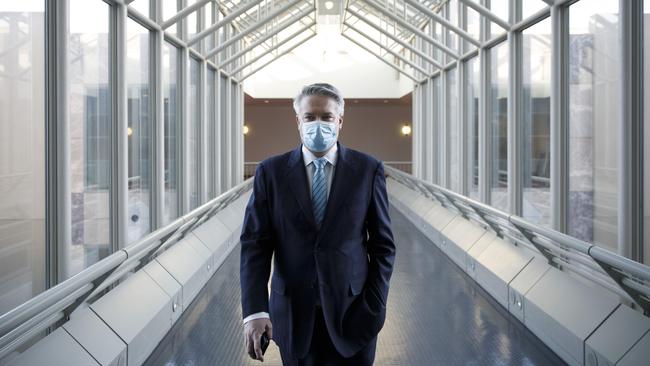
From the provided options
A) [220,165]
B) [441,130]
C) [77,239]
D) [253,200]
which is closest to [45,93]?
[77,239]

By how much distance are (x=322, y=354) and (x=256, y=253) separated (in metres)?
0.46

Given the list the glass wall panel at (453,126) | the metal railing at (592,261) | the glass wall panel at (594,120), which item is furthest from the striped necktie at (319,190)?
the glass wall panel at (453,126)

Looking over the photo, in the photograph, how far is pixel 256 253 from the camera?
259cm

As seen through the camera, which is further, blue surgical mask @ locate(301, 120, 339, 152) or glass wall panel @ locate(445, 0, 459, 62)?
glass wall panel @ locate(445, 0, 459, 62)

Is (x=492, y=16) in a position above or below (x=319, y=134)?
above

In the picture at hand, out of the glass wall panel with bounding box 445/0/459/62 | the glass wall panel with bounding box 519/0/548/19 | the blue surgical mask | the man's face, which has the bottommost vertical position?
the blue surgical mask

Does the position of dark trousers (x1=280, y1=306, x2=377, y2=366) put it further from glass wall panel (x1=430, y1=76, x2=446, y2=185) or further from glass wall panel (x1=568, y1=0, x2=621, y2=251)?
glass wall panel (x1=430, y1=76, x2=446, y2=185)

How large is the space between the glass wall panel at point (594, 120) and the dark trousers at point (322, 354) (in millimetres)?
3615

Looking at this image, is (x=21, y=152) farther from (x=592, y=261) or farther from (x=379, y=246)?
(x=592, y=261)

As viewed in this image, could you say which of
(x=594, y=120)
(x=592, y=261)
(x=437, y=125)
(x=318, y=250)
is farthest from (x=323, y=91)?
(x=437, y=125)

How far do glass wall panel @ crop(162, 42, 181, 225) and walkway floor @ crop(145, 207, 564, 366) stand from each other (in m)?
1.94

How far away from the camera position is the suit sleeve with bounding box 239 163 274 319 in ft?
8.43

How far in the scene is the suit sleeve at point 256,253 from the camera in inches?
101

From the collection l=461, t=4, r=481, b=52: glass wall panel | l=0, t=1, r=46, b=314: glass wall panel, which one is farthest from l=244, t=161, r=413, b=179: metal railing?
l=0, t=1, r=46, b=314: glass wall panel
